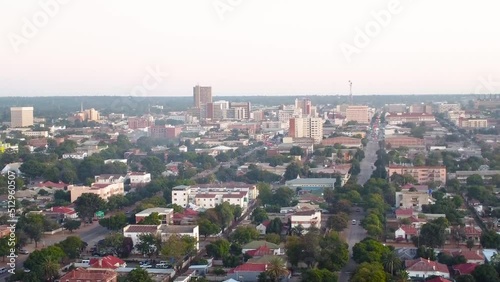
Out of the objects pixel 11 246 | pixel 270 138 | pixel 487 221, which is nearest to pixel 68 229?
pixel 11 246

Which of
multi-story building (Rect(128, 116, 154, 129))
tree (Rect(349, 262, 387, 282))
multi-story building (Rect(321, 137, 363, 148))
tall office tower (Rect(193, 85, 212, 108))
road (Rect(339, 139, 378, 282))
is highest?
tall office tower (Rect(193, 85, 212, 108))

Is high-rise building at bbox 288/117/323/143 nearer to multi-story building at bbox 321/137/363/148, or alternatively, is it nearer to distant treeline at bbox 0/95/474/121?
multi-story building at bbox 321/137/363/148

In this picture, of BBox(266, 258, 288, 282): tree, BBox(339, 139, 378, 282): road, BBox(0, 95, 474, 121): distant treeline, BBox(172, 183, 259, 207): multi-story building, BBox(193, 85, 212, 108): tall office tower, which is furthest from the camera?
BBox(0, 95, 474, 121): distant treeline

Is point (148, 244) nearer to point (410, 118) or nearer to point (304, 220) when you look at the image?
point (304, 220)

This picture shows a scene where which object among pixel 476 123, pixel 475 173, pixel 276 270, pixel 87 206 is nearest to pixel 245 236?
pixel 276 270

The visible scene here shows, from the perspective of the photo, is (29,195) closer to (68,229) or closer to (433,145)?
(68,229)

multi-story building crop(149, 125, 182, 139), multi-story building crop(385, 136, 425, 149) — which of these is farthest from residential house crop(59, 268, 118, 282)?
multi-story building crop(149, 125, 182, 139)
